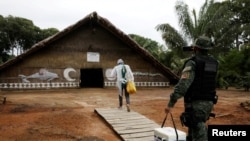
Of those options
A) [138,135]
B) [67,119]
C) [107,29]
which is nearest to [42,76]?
[107,29]

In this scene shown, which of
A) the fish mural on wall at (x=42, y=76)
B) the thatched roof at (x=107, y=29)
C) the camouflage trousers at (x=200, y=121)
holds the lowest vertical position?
the camouflage trousers at (x=200, y=121)

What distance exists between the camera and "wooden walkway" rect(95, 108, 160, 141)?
6.28 metres

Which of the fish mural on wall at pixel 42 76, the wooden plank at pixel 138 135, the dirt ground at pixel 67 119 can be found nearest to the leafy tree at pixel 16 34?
the fish mural on wall at pixel 42 76

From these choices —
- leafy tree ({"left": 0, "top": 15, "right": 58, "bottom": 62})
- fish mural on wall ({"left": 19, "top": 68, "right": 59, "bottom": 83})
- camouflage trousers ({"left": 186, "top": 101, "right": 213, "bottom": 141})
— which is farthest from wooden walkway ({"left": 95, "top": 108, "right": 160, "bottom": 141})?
leafy tree ({"left": 0, "top": 15, "right": 58, "bottom": 62})

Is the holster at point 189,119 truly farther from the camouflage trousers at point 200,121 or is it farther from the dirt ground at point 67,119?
the dirt ground at point 67,119

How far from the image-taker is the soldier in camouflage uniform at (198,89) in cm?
432

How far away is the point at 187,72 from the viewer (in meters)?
Answer: 4.29

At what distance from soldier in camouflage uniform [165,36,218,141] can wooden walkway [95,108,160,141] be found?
185 cm

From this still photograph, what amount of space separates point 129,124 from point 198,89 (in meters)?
3.24

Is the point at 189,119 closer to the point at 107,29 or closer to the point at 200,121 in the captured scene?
the point at 200,121

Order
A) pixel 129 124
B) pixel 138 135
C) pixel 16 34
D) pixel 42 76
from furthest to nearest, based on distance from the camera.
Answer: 1. pixel 16 34
2. pixel 42 76
3. pixel 129 124
4. pixel 138 135

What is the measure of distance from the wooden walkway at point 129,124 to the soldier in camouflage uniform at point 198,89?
6.06 ft

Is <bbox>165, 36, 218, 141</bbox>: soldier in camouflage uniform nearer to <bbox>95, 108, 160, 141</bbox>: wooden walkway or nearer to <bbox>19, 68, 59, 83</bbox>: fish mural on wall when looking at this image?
<bbox>95, 108, 160, 141</bbox>: wooden walkway

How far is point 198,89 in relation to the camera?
441 cm
